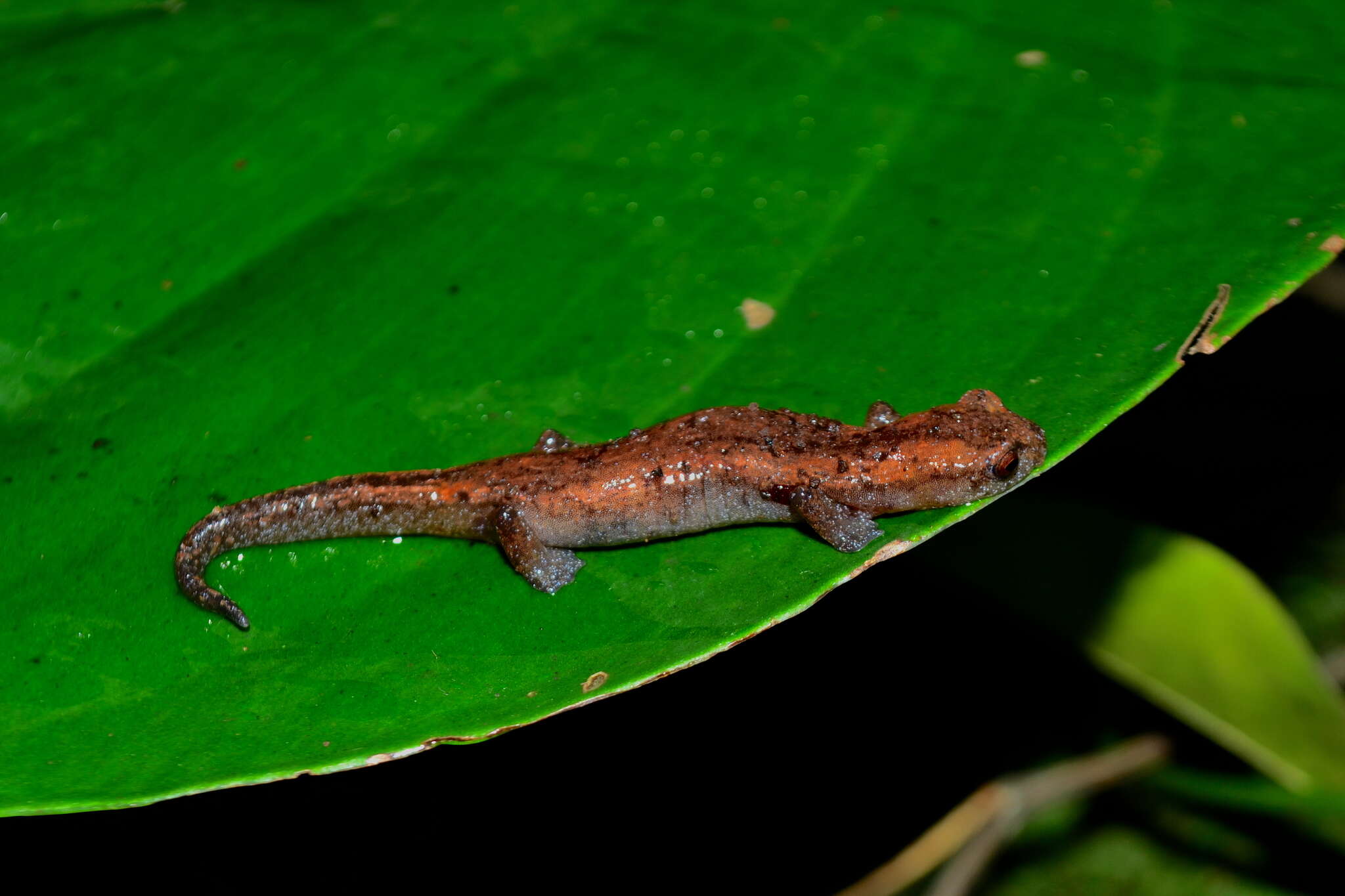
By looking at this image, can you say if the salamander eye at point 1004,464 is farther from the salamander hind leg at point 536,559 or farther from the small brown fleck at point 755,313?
the salamander hind leg at point 536,559

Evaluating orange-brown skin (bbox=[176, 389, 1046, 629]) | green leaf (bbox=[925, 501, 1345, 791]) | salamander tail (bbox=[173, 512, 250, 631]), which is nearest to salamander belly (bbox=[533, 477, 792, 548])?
orange-brown skin (bbox=[176, 389, 1046, 629])

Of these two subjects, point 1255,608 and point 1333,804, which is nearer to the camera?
point 1255,608

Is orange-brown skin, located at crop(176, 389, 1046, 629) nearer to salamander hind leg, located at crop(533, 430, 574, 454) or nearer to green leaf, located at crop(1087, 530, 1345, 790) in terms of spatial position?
salamander hind leg, located at crop(533, 430, 574, 454)

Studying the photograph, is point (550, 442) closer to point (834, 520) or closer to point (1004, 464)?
point (834, 520)

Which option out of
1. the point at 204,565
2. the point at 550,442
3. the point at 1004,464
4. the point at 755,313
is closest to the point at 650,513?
the point at 550,442

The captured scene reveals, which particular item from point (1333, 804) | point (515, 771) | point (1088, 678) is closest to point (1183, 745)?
point (1088, 678)

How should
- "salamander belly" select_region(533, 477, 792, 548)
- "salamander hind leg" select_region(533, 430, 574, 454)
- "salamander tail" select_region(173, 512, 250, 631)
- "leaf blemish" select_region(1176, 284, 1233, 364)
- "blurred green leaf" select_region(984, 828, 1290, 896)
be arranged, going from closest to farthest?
"leaf blemish" select_region(1176, 284, 1233, 364)
"salamander tail" select_region(173, 512, 250, 631)
"salamander belly" select_region(533, 477, 792, 548)
"salamander hind leg" select_region(533, 430, 574, 454)
"blurred green leaf" select_region(984, 828, 1290, 896)

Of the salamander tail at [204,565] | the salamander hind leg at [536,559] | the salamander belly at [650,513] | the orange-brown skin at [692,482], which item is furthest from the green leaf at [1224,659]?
the salamander tail at [204,565]

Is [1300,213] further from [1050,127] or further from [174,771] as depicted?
[174,771]
